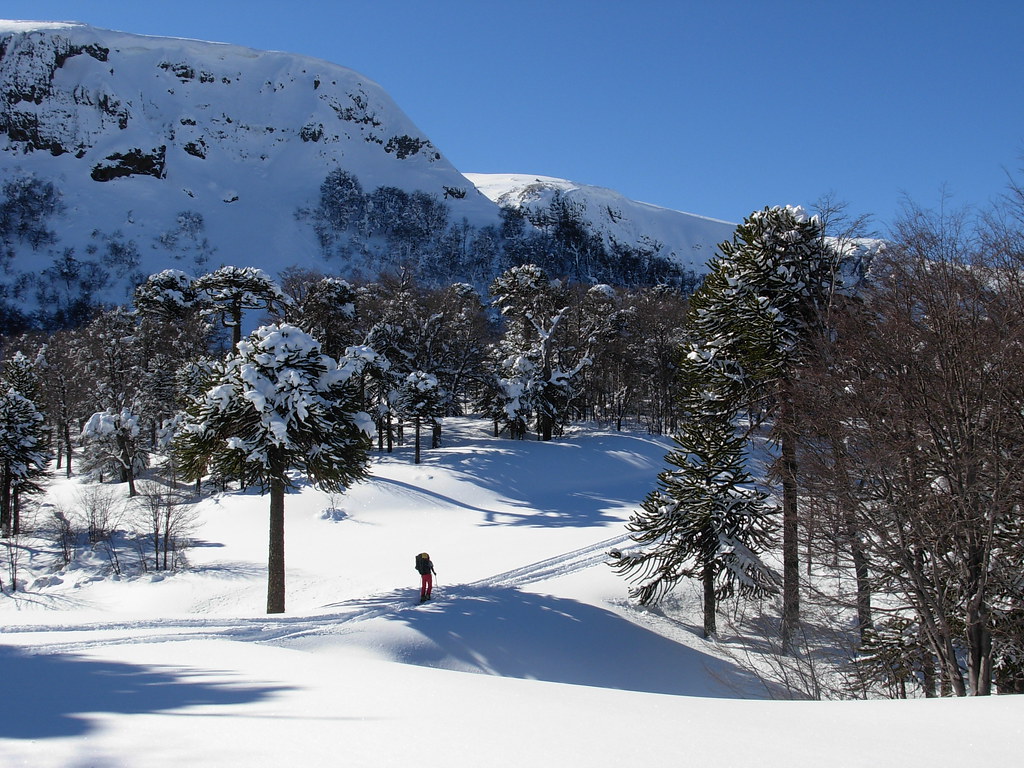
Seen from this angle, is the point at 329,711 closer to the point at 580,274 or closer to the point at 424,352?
the point at 424,352

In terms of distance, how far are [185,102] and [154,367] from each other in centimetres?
12036

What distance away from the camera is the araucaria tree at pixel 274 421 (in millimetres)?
14695

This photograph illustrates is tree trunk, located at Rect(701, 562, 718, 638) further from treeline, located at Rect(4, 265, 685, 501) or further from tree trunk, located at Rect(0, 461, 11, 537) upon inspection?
tree trunk, located at Rect(0, 461, 11, 537)

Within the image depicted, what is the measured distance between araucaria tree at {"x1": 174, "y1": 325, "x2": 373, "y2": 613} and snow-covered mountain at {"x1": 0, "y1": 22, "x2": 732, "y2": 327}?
72343 mm

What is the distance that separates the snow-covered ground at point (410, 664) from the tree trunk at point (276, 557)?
3.33 ft

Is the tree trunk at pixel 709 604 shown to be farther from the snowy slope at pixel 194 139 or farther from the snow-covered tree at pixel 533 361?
the snowy slope at pixel 194 139

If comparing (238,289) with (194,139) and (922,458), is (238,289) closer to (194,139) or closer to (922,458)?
(922,458)

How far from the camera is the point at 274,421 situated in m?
14.4

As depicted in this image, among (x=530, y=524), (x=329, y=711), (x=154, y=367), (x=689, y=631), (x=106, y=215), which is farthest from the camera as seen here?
(x=106, y=215)

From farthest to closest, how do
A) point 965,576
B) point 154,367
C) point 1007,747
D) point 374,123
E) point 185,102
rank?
point 374,123 < point 185,102 < point 154,367 < point 965,576 < point 1007,747

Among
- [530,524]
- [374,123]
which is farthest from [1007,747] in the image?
[374,123]

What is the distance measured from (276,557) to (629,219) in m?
154

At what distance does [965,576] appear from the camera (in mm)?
7793

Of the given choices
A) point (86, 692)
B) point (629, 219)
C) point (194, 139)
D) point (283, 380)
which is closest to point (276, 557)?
point (283, 380)
